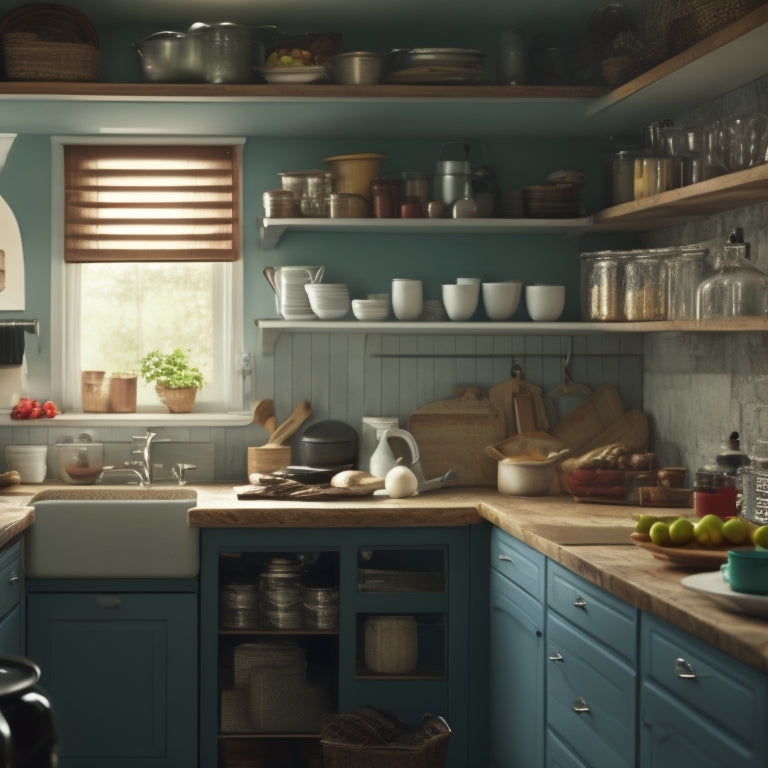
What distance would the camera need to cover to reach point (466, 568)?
4141 millimetres

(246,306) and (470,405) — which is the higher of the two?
(246,306)

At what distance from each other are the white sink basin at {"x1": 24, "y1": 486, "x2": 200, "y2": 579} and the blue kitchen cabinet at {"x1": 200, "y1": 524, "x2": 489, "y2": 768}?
0.10 meters

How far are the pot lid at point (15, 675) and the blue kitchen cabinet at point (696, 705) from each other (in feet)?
3.85

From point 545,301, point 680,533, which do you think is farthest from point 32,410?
point 680,533

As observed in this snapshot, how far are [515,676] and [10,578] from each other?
1568 mm

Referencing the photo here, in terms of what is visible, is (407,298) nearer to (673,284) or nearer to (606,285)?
(606,285)

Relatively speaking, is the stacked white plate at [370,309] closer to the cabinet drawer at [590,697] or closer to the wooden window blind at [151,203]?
the wooden window blind at [151,203]

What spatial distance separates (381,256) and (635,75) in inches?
48.9

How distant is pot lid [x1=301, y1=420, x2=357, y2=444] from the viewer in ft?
15.1

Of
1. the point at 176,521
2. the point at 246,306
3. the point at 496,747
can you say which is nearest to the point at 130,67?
the point at 246,306

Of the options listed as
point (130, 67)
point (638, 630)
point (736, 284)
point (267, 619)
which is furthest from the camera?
point (130, 67)

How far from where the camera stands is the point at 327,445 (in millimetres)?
4566

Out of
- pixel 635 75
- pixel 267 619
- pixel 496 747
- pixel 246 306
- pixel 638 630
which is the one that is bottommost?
pixel 496 747

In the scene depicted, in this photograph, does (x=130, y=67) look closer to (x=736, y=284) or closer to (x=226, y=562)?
(x=226, y=562)
